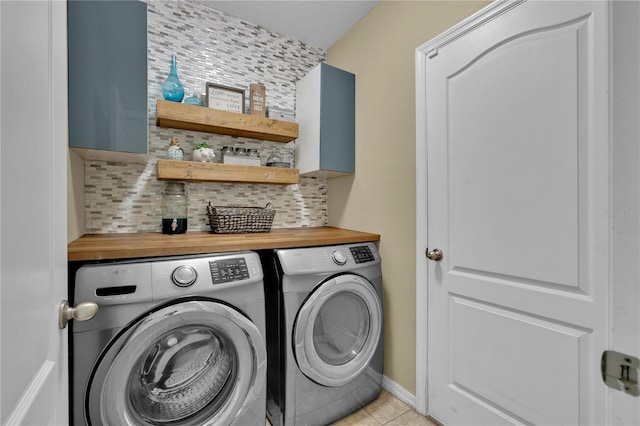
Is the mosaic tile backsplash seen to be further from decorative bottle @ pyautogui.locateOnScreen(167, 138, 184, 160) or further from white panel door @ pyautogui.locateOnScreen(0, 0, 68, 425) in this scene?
white panel door @ pyautogui.locateOnScreen(0, 0, 68, 425)

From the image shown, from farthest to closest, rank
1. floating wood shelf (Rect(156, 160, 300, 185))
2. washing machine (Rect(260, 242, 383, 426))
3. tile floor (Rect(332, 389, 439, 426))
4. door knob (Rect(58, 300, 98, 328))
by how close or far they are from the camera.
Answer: floating wood shelf (Rect(156, 160, 300, 185)) < tile floor (Rect(332, 389, 439, 426)) < washing machine (Rect(260, 242, 383, 426)) < door knob (Rect(58, 300, 98, 328))

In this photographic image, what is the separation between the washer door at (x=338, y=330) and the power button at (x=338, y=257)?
0.27 ft

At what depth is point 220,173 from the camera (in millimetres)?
1846

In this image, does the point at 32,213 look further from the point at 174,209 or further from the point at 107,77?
the point at 174,209

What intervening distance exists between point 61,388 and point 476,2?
208 centimetres

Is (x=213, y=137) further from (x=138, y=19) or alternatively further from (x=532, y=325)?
(x=532, y=325)

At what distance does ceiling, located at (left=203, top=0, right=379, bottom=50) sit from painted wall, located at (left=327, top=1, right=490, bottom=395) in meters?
0.11

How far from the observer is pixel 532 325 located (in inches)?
45.6

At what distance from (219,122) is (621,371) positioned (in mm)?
2170

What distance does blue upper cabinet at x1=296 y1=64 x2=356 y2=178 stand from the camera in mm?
2051

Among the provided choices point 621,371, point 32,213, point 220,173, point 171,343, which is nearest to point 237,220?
point 220,173

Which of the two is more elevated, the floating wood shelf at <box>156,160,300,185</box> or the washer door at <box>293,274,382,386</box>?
the floating wood shelf at <box>156,160,300,185</box>

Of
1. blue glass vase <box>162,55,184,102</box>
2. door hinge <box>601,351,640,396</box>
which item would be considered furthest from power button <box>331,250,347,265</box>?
blue glass vase <box>162,55,184,102</box>

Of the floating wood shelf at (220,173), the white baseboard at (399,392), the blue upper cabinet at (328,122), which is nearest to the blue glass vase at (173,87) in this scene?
the floating wood shelf at (220,173)
